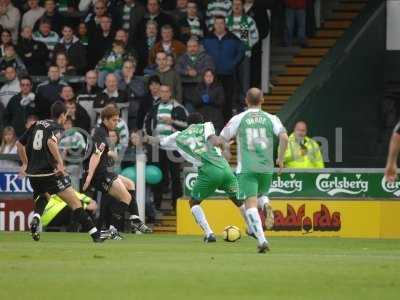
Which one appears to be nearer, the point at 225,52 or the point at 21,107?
the point at 225,52

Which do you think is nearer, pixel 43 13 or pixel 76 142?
pixel 76 142

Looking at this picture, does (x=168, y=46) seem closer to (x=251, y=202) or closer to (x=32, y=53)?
(x=32, y=53)

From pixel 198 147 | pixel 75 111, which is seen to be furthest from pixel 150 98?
pixel 198 147

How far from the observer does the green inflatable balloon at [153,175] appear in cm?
2644

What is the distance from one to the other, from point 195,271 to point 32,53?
1431 centimetres

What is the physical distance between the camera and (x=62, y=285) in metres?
13.8

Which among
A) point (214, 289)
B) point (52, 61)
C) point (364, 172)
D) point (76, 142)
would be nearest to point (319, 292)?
point (214, 289)

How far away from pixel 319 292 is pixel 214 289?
98cm

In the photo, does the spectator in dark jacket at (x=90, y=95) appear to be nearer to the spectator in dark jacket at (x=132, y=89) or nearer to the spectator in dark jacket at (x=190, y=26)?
the spectator in dark jacket at (x=132, y=89)

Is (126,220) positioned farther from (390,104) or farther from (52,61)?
(390,104)

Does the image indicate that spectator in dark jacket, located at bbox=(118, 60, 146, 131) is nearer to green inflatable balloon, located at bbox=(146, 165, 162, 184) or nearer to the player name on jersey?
green inflatable balloon, located at bbox=(146, 165, 162, 184)

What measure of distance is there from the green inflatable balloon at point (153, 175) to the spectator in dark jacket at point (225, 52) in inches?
79.0

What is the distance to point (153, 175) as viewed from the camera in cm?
2644

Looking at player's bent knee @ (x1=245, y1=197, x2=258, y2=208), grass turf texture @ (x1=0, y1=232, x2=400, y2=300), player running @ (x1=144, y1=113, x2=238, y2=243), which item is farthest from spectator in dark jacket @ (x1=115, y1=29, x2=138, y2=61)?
player's bent knee @ (x1=245, y1=197, x2=258, y2=208)
